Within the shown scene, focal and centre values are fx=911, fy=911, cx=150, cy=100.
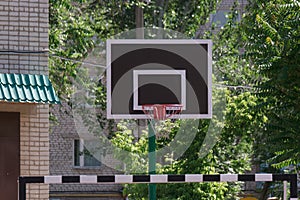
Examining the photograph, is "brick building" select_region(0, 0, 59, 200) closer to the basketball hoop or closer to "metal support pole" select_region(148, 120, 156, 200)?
the basketball hoop

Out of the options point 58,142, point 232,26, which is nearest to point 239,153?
point 232,26

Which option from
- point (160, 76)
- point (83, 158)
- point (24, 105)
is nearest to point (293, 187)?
point (160, 76)

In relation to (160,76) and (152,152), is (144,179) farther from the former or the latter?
(160,76)

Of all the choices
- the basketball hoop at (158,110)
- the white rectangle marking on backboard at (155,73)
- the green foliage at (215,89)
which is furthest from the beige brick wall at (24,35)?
the green foliage at (215,89)

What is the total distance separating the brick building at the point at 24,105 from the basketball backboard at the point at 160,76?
3.96ft

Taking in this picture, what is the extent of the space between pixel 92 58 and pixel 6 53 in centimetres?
1645

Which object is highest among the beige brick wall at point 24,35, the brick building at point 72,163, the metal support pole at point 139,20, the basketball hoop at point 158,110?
the metal support pole at point 139,20

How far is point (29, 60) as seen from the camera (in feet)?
51.0

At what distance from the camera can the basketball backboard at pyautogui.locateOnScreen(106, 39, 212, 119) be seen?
15703mm

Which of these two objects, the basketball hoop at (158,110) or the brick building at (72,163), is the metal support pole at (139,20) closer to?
the brick building at (72,163)

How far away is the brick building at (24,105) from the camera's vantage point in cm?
1541

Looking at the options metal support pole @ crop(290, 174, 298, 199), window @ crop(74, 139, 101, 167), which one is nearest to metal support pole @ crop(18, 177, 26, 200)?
metal support pole @ crop(290, 174, 298, 199)

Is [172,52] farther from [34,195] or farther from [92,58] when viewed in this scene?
[92,58]

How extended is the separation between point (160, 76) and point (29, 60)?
2.30 m
